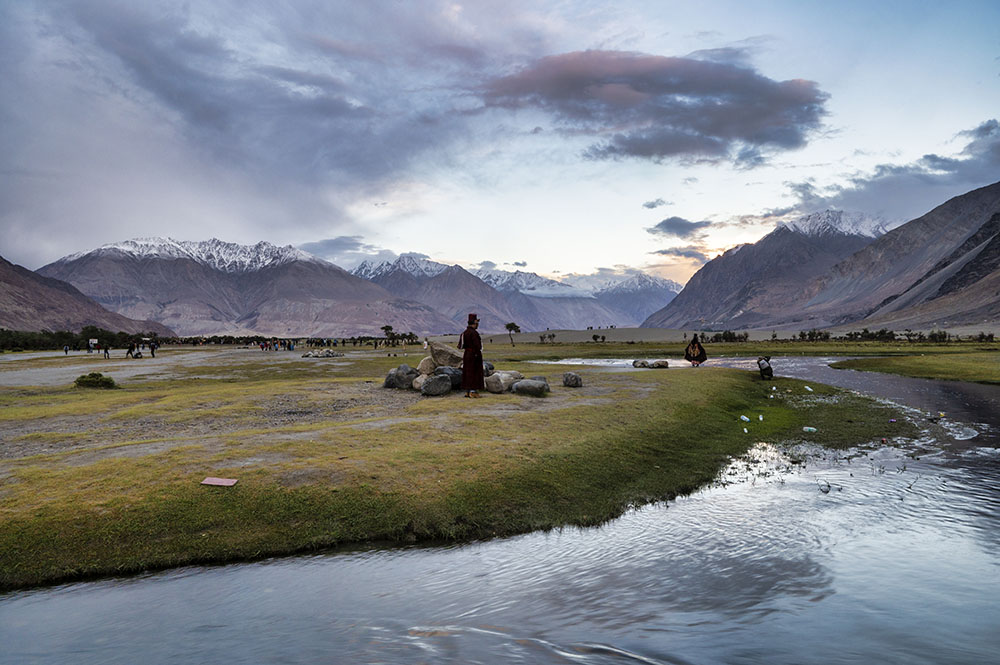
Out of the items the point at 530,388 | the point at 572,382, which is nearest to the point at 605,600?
the point at 530,388

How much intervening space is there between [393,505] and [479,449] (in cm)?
408

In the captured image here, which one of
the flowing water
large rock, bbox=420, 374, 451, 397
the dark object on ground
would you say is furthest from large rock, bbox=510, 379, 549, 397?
the flowing water

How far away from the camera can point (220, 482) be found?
518 inches

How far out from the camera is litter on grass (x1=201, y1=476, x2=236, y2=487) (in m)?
13.1

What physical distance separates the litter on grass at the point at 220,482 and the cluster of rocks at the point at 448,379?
15728mm

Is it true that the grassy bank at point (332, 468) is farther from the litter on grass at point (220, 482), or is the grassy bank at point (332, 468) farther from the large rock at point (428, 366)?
the large rock at point (428, 366)

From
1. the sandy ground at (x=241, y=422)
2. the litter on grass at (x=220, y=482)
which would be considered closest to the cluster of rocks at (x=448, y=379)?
the sandy ground at (x=241, y=422)

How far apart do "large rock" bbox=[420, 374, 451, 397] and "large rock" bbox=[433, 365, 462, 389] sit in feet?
1.27

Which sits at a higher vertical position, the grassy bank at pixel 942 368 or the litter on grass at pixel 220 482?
the grassy bank at pixel 942 368

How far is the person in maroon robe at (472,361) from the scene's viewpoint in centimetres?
2750

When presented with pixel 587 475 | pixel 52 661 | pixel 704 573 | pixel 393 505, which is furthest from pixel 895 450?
pixel 52 661

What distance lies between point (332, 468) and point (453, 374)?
15.8m

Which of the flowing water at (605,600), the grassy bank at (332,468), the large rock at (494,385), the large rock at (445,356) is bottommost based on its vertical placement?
the flowing water at (605,600)

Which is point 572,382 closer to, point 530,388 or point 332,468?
point 530,388
